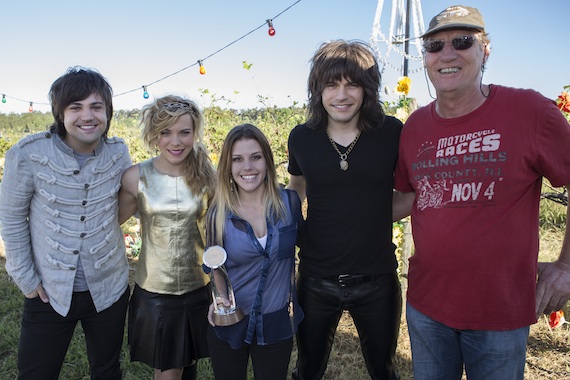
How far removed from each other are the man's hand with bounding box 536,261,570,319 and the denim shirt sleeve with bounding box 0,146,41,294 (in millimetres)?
2010

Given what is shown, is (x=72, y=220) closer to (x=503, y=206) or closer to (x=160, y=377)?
(x=160, y=377)

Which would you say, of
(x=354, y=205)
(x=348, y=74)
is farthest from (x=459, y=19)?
(x=354, y=205)

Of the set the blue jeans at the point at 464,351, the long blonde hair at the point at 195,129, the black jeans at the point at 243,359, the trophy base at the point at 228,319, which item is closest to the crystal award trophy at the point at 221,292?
the trophy base at the point at 228,319

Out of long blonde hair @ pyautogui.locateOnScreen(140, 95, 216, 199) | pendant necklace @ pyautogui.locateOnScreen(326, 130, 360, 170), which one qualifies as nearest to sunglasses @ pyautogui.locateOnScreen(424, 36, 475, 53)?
pendant necklace @ pyautogui.locateOnScreen(326, 130, 360, 170)

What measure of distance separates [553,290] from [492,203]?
40 cm

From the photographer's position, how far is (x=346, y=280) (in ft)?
6.13

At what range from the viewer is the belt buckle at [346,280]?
1.87 meters

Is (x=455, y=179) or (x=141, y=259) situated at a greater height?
(x=455, y=179)

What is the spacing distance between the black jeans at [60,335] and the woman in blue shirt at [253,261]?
51 cm

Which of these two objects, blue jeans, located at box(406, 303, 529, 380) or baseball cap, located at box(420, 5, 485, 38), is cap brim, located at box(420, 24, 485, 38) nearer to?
baseball cap, located at box(420, 5, 485, 38)

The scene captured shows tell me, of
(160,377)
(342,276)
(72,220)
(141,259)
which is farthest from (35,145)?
(342,276)

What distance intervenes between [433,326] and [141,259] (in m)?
1.34

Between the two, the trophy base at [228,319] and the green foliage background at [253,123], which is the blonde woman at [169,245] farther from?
the green foliage background at [253,123]

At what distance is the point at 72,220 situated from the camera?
6.05ft
